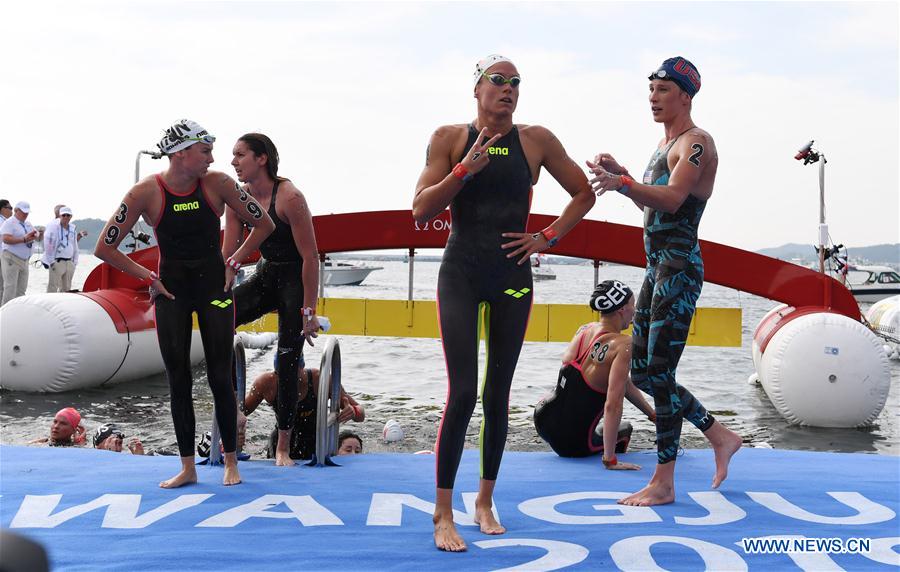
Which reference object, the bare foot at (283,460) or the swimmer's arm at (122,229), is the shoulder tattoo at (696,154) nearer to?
the swimmer's arm at (122,229)

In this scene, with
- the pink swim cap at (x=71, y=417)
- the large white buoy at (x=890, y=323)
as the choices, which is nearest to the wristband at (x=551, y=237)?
the pink swim cap at (x=71, y=417)

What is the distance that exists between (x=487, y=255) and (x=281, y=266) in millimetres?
2157

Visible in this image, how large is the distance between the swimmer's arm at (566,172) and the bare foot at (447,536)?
144 cm

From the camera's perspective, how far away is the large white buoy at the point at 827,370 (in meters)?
9.73

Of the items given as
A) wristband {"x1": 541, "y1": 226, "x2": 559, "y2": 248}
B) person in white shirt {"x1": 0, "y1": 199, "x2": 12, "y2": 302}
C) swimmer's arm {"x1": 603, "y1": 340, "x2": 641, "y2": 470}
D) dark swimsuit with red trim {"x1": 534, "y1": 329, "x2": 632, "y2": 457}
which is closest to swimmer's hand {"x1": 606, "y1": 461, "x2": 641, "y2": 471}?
swimmer's arm {"x1": 603, "y1": 340, "x2": 641, "y2": 470}

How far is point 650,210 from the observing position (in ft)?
14.9

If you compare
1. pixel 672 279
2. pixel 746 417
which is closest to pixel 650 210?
pixel 672 279

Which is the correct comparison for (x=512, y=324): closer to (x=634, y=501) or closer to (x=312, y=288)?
(x=634, y=501)

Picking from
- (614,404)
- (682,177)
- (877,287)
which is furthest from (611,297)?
(877,287)

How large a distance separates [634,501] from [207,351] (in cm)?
252

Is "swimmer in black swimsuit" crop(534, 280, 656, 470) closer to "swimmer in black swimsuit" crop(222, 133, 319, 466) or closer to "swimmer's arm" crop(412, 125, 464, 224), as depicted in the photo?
"swimmer in black swimsuit" crop(222, 133, 319, 466)

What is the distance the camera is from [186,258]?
15.2ft

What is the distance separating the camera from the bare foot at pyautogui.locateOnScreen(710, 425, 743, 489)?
4746mm

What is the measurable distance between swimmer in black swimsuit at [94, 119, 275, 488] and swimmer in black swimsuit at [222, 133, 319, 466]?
58cm
